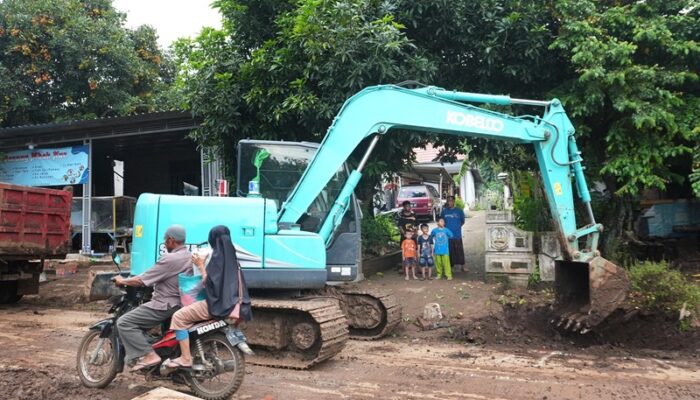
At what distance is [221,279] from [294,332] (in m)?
1.69

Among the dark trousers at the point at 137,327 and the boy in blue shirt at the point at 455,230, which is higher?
the boy in blue shirt at the point at 455,230

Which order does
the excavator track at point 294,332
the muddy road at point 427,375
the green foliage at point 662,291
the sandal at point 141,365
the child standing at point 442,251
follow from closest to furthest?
the sandal at point 141,365, the muddy road at point 427,375, the excavator track at point 294,332, the green foliage at point 662,291, the child standing at point 442,251

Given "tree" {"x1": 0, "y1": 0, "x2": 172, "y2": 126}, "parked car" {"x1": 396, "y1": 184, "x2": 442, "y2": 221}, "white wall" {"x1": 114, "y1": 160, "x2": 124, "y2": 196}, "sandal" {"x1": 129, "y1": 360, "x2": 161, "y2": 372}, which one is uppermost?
"tree" {"x1": 0, "y1": 0, "x2": 172, "y2": 126}

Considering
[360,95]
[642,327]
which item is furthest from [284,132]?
[642,327]

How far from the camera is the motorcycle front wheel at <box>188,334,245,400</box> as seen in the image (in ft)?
16.1

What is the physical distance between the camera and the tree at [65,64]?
16969 millimetres

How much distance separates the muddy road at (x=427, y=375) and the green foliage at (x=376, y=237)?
196 inches

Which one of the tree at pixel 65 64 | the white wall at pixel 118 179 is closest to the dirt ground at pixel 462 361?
the tree at pixel 65 64

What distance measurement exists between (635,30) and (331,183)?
5900mm

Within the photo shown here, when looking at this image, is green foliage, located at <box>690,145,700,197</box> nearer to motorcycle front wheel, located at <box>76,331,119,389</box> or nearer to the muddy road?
the muddy road

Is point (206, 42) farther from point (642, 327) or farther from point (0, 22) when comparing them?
point (0, 22)

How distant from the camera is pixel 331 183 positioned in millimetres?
6973

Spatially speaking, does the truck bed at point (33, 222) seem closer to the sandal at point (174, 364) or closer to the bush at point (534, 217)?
the sandal at point (174, 364)

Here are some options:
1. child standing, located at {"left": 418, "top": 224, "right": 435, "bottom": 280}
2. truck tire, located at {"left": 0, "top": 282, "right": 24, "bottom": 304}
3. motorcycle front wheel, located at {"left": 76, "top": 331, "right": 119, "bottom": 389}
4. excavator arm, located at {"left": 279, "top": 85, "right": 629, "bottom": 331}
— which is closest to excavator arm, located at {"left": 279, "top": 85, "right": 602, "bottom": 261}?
excavator arm, located at {"left": 279, "top": 85, "right": 629, "bottom": 331}
